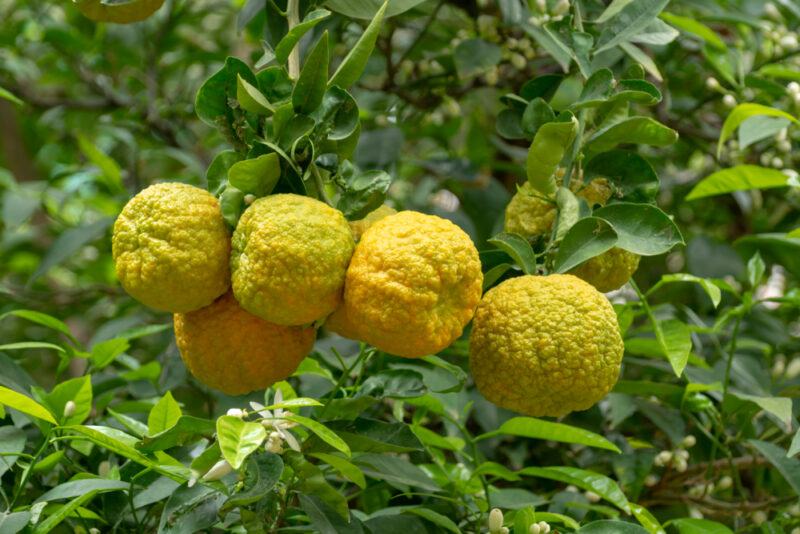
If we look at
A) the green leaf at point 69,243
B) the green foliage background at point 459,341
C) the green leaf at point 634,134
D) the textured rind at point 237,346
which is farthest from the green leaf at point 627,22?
the green leaf at point 69,243

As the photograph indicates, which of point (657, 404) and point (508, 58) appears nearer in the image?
point (657, 404)

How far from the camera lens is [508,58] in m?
1.37

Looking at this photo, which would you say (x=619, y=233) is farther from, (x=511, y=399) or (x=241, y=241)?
(x=241, y=241)

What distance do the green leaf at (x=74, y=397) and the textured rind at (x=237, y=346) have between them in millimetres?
184

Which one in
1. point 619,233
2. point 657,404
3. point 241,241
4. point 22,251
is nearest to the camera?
point 241,241

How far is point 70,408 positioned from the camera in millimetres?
911

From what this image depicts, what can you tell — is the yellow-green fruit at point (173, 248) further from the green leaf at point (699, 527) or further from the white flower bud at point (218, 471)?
the green leaf at point (699, 527)

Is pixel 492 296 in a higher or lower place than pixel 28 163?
higher

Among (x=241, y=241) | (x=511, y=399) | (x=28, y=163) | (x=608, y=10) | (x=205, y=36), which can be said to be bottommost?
(x=28, y=163)

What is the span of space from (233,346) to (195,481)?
0.37ft

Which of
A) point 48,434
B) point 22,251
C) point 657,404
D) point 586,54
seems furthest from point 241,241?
point 22,251

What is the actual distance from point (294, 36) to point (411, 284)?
0.24 metres

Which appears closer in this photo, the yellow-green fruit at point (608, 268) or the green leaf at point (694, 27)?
the yellow-green fruit at point (608, 268)

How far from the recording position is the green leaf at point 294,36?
763 millimetres
